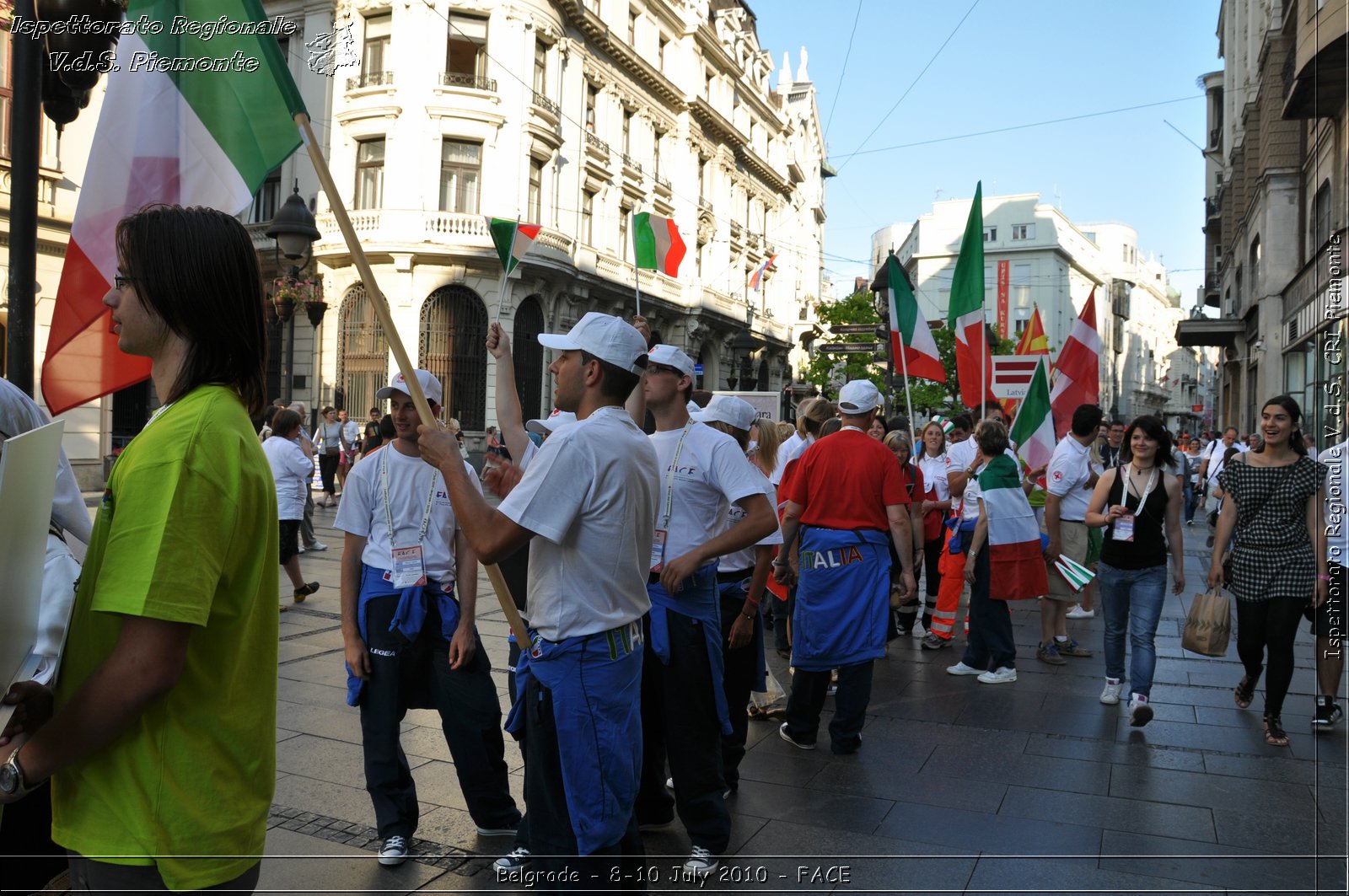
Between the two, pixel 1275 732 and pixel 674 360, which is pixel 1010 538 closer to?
pixel 1275 732

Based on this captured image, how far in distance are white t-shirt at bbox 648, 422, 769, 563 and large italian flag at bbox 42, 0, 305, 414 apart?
1.96 meters

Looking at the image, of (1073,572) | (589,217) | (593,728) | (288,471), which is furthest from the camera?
(589,217)

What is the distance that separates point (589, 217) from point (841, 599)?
29266mm

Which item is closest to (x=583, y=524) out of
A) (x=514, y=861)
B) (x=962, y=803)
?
(x=514, y=861)

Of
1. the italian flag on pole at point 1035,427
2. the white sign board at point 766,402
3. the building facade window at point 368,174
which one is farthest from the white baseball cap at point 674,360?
the building facade window at point 368,174

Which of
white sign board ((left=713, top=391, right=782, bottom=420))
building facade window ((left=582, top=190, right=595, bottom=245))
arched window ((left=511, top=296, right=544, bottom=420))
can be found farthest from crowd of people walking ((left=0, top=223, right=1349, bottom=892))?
building facade window ((left=582, top=190, right=595, bottom=245))

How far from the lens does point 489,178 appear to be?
28.4m

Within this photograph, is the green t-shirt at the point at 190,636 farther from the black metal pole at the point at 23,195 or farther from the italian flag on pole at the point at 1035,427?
the italian flag on pole at the point at 1035,427

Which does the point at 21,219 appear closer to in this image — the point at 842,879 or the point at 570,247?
the point at 842,879

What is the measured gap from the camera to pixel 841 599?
554 centimetres

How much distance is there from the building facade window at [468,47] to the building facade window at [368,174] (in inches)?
120

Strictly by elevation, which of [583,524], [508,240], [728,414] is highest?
[508,240]

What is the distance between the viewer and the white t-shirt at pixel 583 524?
9.02ft

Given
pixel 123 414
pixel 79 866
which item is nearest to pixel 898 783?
pixel 79 866
